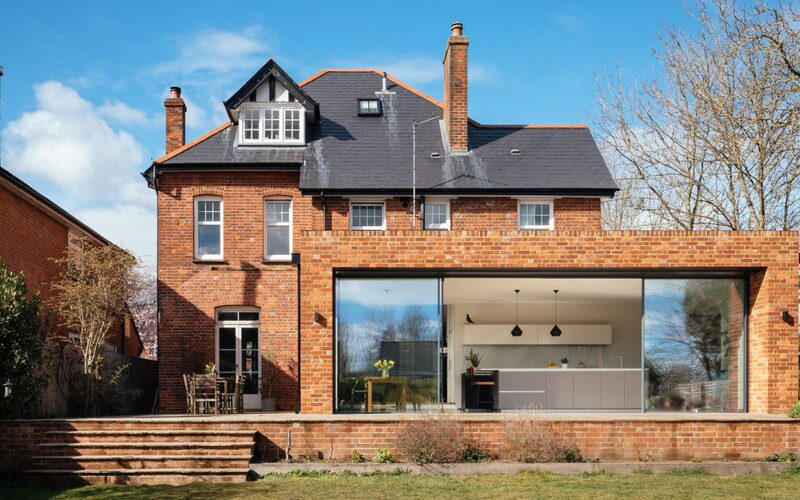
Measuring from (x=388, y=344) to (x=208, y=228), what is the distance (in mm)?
7907

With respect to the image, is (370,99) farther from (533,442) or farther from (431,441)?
(533,442)

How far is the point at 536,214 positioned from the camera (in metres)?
22.4

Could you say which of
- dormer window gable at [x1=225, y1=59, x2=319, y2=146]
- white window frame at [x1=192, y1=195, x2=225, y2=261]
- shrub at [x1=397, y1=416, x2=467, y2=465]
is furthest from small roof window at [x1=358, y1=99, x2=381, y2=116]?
shrub at [x1=397, y1=416, x2=467, y2=465]

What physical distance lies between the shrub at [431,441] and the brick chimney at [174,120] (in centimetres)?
1269

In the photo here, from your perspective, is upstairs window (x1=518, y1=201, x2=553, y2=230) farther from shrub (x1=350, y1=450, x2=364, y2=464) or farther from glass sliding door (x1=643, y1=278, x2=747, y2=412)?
shrub (x1=350, y1=450, x2=364, y2=464)

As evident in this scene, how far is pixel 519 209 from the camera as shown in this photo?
73.3 ft

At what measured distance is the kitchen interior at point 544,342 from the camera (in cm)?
1861

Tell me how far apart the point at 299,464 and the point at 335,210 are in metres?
9.20

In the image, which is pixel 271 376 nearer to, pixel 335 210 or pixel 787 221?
pixel 335 210

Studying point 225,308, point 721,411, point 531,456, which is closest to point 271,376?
point 225,308

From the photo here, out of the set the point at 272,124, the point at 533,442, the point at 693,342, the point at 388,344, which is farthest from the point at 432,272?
the point at 272,124

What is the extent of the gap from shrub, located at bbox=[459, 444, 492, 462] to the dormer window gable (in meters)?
11.1

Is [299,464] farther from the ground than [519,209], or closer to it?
closer to it

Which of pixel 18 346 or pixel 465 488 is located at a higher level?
pixel 18 346
